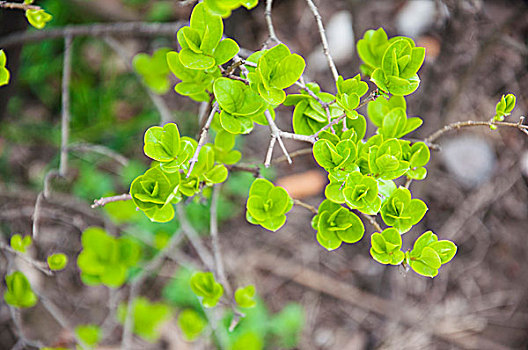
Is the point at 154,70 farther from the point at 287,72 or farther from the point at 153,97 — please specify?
the point at 287,72

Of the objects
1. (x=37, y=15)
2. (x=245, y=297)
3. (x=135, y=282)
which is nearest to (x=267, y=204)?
(x=245, y=297)

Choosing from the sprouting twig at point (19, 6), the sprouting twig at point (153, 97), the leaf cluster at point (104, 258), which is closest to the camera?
the sprouting twig at point (19, 6)

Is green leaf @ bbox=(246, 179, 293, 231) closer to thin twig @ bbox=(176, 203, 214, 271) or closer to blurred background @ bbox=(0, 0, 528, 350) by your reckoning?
thin twig @ bbox=(176, 203, 214, 271)

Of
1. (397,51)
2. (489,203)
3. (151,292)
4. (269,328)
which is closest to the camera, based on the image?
(397,51)

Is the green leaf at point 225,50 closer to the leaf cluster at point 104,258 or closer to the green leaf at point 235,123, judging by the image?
the green leaf at point 235,123

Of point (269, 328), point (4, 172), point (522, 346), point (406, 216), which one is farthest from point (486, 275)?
point (4, 172)

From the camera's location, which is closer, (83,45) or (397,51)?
(397,51)

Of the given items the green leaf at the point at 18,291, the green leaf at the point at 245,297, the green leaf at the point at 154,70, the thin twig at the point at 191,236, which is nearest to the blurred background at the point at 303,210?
the green leaf at the point at 154,70

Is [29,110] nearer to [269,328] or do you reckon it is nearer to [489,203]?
[269,328]

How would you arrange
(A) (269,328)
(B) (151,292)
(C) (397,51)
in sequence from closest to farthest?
(C) (397,51) < (A) (269,328) < (B) (151,292)
